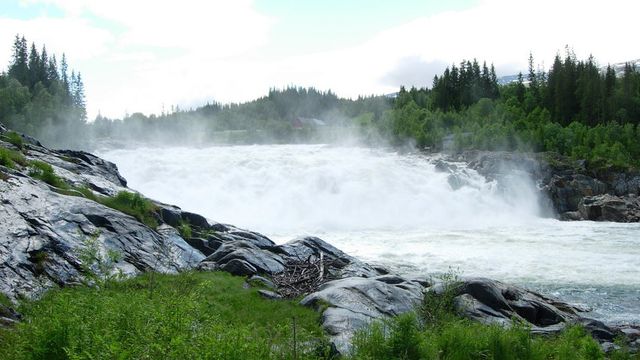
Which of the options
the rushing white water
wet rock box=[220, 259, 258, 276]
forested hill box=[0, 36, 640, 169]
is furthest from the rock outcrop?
forested hill box=[0, 36, 640, 169]

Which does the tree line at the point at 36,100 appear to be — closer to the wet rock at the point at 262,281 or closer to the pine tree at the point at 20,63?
the pine tree at the point at 20,63

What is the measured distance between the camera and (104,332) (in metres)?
7.46

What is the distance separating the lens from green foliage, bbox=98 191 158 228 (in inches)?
752

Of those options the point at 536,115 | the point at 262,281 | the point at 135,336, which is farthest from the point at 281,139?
the point at 135,336

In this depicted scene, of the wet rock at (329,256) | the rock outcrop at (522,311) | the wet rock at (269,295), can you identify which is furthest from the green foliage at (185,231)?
the rock outcrop at (522,311)

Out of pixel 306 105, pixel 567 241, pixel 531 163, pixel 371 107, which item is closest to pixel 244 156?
pixel 531 163

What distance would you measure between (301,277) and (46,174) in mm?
9255

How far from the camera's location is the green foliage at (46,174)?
62.2 ft

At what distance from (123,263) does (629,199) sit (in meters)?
40.8

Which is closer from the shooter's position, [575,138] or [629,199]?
[629,199]

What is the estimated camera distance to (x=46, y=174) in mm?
19188

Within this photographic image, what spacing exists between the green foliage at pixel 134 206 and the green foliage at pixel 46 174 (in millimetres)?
1332

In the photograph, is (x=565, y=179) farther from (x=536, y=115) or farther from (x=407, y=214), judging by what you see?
(x=536, y=115)

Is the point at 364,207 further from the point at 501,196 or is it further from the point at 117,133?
the point at 117,133
